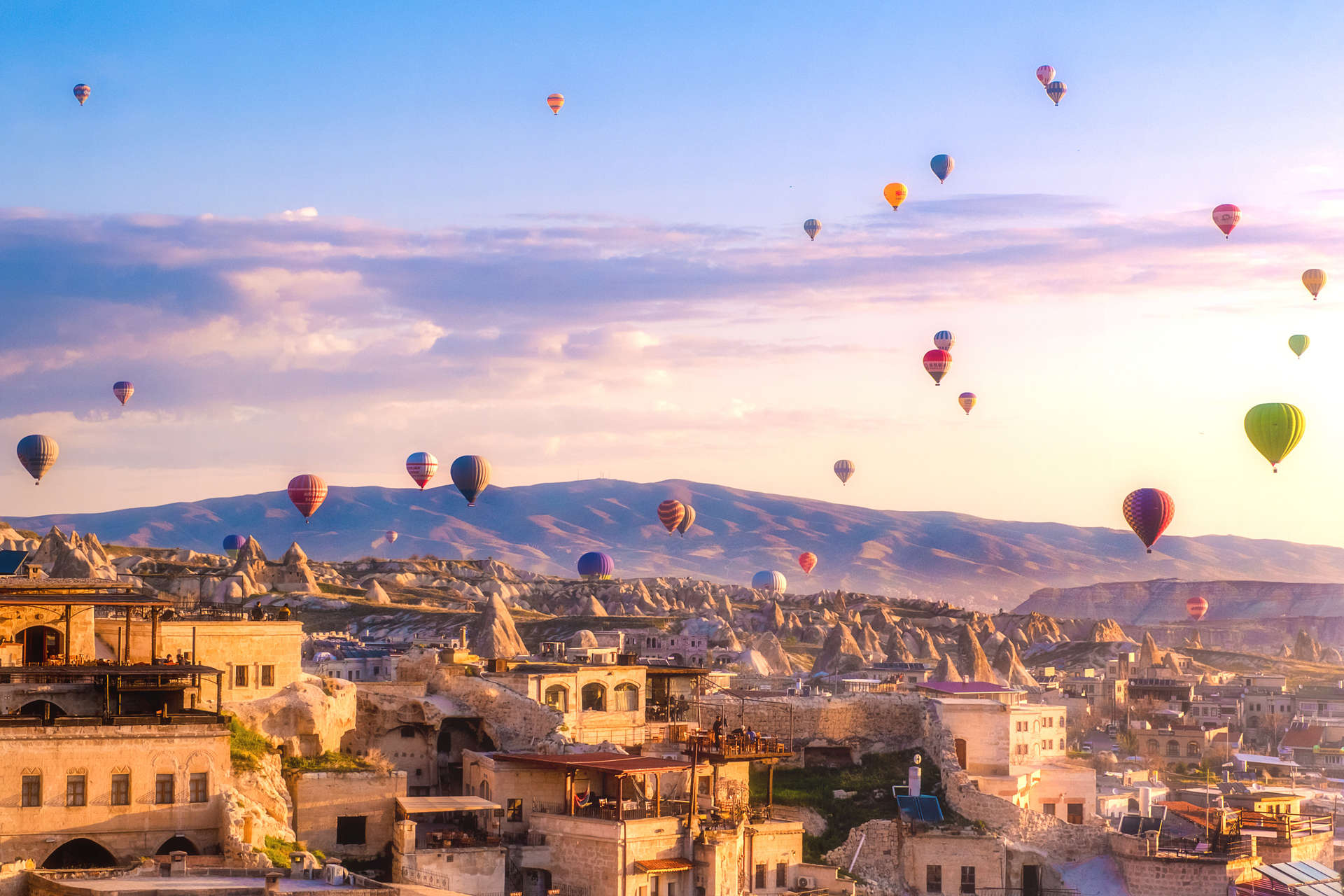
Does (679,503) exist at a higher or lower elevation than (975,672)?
higher

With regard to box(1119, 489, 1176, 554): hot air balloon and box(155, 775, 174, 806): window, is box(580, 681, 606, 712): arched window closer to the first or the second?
box(155, 775, 174, 806): window

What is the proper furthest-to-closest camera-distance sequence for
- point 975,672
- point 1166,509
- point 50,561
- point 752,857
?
1. point 975,672
2. point 50,561
3. point 1166,509
4. point 752,857

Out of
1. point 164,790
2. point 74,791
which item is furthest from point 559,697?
point 74,791

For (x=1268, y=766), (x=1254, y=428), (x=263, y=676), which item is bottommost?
(x=1268, y=766)

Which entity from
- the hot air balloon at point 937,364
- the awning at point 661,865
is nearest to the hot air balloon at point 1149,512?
the hot air balloon at point 937,364

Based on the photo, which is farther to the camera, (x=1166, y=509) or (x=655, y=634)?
(x=655, y=634)

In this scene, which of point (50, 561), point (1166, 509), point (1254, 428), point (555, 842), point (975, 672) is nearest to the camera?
point (555, 842)

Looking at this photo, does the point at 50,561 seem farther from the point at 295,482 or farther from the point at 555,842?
the point at 555,842

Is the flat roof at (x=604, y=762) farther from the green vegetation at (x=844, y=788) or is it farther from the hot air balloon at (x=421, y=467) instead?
the hot air balloon at (x=421, y=467)

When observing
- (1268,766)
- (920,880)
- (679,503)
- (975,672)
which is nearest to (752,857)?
(920,880)
